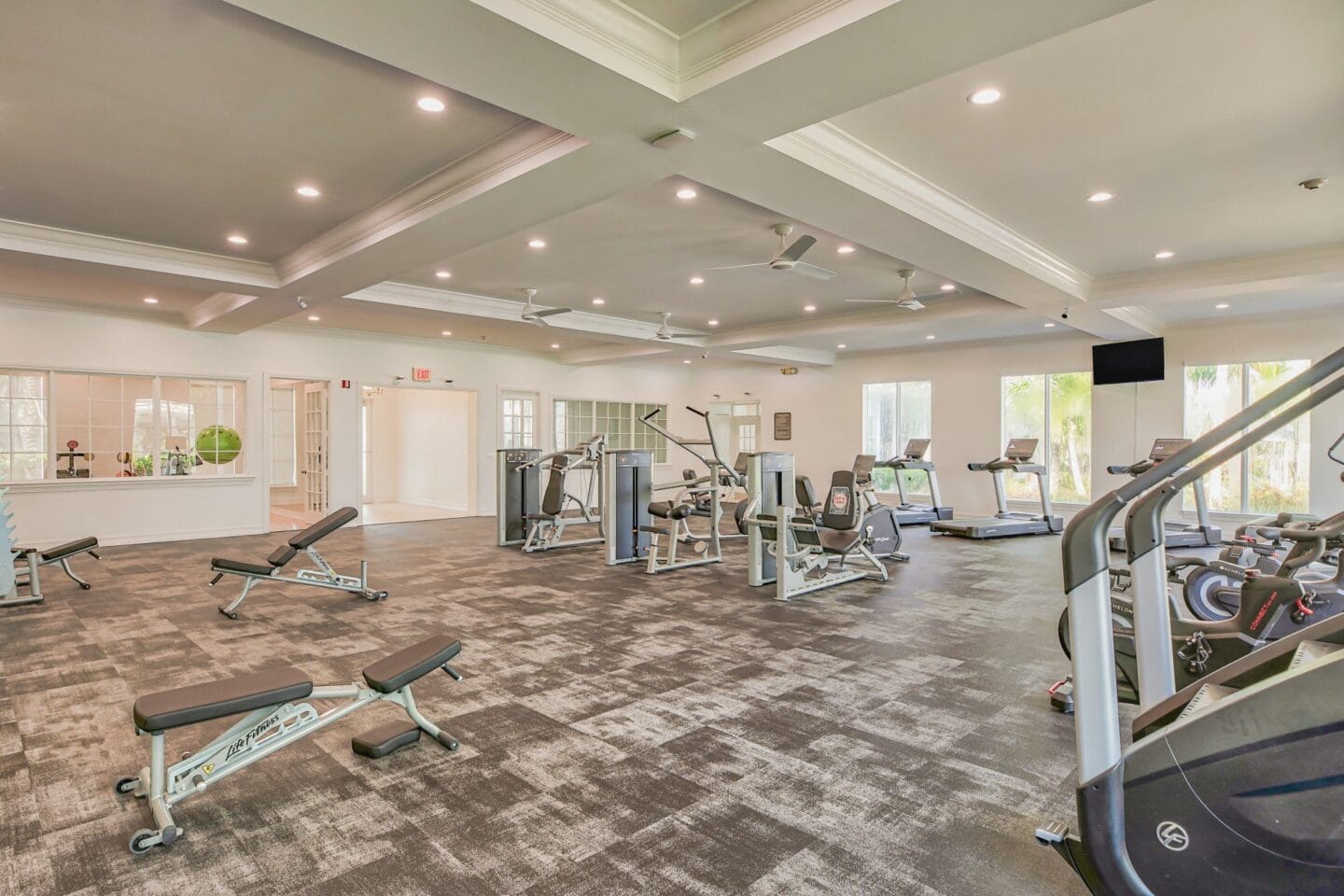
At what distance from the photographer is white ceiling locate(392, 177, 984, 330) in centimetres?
502

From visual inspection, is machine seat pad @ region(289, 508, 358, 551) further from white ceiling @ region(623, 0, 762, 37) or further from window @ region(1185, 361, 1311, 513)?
window @ region(1185, 361, 1311, 513)

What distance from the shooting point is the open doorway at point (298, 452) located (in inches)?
396

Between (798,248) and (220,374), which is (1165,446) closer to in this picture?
(798,248)

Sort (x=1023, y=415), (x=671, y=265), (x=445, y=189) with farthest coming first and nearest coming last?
(x=1023, y=415)
(x=671, y=265)
(x=445, y=189)

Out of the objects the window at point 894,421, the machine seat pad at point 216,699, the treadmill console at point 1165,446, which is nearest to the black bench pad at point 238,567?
the machine seat pad at point 216,699

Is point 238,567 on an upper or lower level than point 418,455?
lower

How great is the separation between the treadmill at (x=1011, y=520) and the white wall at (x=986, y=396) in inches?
52.0

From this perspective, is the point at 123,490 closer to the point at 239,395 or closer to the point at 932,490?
the point at 239,395

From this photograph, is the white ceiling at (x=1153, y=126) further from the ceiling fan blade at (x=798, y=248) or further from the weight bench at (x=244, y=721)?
A: the weight bench at (x=244, y=721)

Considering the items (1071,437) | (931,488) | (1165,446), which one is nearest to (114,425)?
(931,488)

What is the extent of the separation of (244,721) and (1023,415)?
10796 millimetres

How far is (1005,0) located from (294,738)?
11.2ft

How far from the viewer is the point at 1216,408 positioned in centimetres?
910

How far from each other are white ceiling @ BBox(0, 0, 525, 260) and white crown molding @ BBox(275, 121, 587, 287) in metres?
→ 0.08
